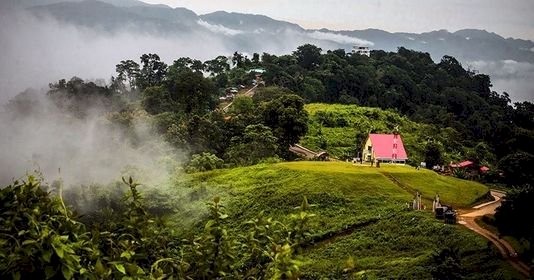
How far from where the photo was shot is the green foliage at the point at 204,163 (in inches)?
1214

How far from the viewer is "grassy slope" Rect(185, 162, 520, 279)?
16719 millimetres

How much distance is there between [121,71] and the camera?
201 ft

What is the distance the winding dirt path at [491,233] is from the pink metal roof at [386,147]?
19.1ft

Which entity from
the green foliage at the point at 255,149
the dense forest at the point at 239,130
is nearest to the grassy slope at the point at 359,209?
the dense forest at the point at 239,130

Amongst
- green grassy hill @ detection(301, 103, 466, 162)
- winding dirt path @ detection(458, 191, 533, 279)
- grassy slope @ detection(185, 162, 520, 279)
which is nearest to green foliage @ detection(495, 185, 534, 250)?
winding dirt path @ detection(458, 191, 533, 279)

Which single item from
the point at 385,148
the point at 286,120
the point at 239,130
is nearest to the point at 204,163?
the point at 286,120

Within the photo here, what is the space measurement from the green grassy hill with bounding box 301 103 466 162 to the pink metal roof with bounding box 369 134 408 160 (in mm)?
7115

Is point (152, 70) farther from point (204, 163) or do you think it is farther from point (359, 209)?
point (359, 209)

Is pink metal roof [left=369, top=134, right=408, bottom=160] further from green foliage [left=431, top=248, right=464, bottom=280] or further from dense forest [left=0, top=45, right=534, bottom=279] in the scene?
green foliage [left=431, top=248, right=464, bottom=280]

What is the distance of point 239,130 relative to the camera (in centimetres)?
3700

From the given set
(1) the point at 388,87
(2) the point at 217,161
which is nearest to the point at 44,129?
(2) the point at 217,161

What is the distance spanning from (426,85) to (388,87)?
7.42 metres

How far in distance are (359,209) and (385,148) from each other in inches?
334

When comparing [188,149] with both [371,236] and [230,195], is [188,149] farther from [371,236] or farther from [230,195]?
[371,236]
